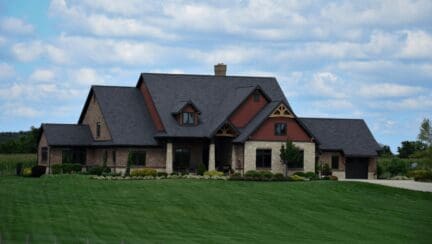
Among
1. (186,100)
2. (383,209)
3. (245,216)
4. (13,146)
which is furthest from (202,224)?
(13,146)

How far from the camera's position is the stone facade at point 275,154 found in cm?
6425

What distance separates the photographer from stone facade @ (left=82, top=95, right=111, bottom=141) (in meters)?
67.9

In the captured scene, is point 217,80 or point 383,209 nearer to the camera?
point 383,209

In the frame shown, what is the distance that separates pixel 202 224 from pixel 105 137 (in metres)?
29.5

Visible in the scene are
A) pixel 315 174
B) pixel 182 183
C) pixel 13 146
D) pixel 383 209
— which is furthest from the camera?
pixel 13 146

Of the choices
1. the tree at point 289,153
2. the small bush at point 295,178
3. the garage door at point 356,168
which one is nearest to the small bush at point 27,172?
the tree at point 289,153

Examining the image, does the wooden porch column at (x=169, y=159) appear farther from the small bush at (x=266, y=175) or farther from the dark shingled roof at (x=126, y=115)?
the small bush at (x=266, y=175)

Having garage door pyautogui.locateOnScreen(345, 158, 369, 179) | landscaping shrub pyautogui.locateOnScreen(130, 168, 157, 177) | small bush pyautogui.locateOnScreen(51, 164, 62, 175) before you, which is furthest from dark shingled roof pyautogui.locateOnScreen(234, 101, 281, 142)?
small bush pyautogui.locateOnScreen(51, 164, 62, 175)

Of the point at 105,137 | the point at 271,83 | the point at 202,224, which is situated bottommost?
the point at 202,224

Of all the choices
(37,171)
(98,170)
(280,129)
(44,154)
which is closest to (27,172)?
(37,171)

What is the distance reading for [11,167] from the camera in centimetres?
7244

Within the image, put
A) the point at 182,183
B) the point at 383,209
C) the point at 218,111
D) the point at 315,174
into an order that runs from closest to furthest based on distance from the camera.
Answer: the point at 383,209 < the point at 182,183 < the point at 315,174 < the point at 218,111

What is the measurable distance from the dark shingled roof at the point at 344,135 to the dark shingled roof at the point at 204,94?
172 inches

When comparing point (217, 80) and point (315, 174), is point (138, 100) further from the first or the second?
point (315, 174)
